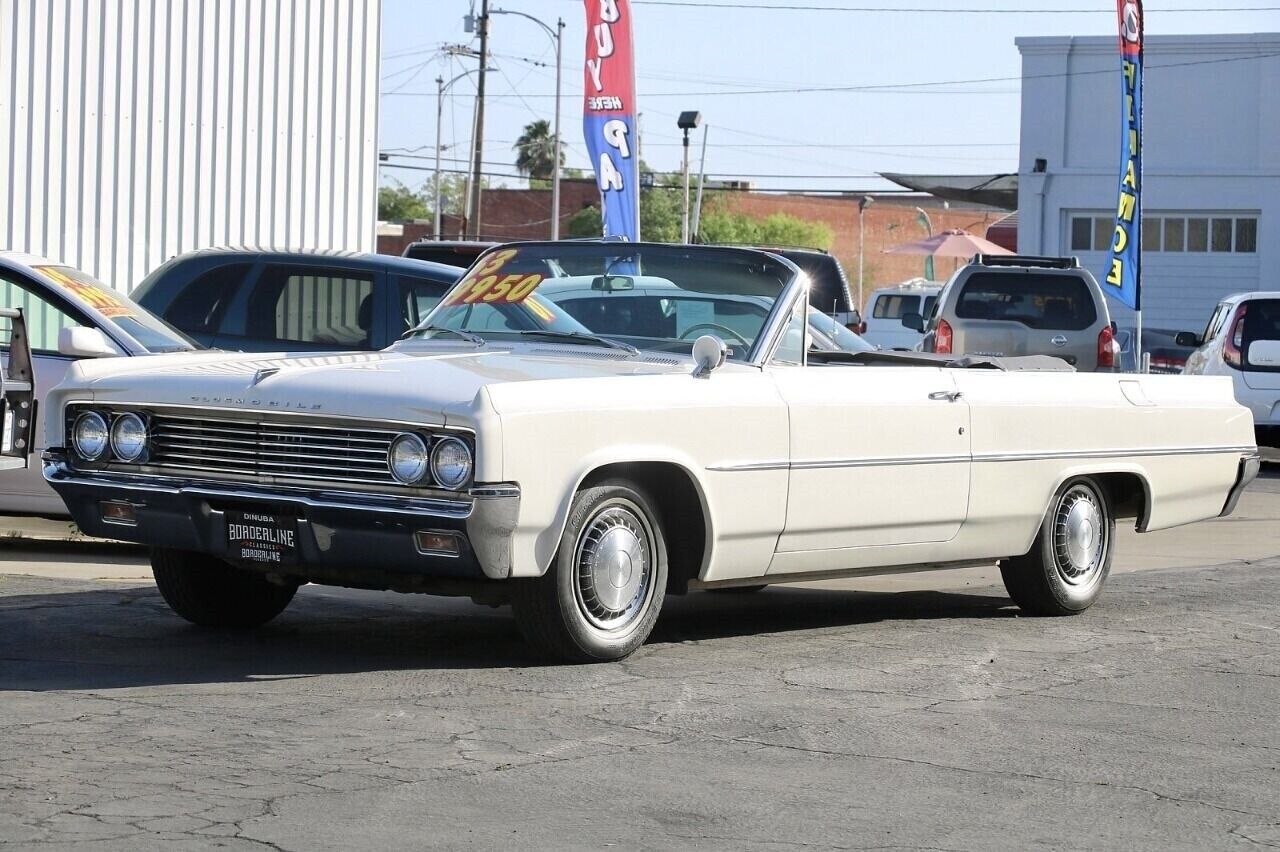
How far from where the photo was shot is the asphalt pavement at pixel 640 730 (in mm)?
4688

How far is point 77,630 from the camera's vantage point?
7.36 m

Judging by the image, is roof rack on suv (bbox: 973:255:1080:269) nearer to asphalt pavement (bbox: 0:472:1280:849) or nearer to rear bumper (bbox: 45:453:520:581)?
asphalt pavement (bbox: 0:472:1280:849)

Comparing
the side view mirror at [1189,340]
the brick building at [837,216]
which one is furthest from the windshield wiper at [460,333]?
the brick building at [837,216]

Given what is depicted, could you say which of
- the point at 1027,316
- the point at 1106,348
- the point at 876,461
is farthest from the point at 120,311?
the point at 1106,348

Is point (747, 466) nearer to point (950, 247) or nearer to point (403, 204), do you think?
point (950, 247)

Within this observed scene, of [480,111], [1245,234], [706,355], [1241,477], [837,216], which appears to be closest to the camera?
[706,355]

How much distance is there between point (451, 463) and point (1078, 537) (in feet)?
12.0

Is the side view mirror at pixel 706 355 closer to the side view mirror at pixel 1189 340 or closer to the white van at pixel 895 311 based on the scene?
the side view mirror at pixel 1189 340

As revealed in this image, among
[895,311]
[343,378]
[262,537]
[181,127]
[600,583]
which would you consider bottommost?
[600,583]

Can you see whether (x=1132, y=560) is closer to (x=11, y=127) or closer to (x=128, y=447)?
(x=128, y=447)

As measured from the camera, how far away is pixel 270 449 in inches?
259

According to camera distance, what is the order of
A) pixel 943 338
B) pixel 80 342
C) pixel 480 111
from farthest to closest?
pixel 480 111, pixel 943 338, pixel 80 342

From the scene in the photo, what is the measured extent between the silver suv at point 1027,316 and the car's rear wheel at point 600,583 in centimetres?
1172

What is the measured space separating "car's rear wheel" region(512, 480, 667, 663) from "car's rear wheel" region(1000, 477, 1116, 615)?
2.33 metres
